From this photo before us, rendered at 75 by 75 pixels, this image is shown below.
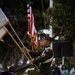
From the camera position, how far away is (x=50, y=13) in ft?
57.4

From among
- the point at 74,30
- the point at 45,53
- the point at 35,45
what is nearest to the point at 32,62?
the point at 45,53

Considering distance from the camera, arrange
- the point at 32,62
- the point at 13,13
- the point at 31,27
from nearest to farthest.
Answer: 1. the point at 32,62
2. the point at 31,27
3. the point at 13,13

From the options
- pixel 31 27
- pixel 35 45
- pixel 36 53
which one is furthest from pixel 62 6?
pixel 36 53

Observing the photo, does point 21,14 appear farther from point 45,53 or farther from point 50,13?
point 45,53

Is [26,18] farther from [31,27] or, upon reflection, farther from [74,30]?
[74,30]

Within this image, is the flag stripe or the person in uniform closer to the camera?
the person in uniform

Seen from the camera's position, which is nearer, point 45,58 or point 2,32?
point 45,58

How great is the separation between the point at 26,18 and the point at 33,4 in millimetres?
1083

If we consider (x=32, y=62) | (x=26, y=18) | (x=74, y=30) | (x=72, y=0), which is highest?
(x=32, y=62)

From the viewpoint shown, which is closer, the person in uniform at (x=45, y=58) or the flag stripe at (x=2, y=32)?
the person in uniform at (x=45, y=58)

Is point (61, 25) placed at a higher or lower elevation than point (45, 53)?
lower

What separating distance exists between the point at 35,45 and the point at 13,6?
17.3 ft

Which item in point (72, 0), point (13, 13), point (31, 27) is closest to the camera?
point (72, 0)

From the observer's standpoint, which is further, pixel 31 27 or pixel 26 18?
pixel 26 18
